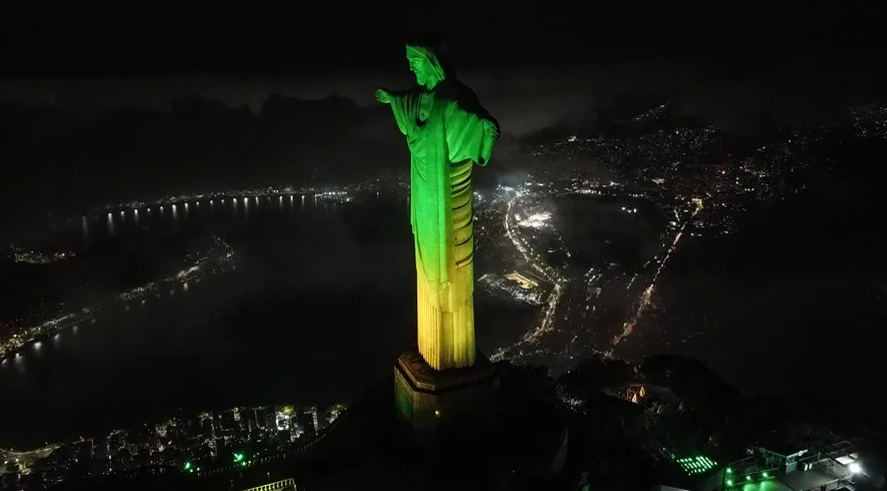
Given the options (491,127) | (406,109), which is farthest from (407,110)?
(491,127)

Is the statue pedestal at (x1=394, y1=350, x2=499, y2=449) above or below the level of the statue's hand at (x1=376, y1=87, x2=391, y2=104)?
below

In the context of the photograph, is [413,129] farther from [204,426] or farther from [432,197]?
[204,426]

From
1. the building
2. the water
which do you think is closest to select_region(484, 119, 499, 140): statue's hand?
the building

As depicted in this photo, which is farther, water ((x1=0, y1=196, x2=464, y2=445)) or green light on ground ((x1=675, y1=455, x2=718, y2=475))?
water ((x1=0, y1=196, x2=464, y2=445))

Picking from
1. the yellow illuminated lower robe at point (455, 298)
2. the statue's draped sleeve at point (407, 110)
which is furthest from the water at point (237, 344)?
the statue's draped sleeve at point (407, 110)

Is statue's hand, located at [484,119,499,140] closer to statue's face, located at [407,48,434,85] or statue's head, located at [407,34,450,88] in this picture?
statue's head, located at [407,34,450,88]

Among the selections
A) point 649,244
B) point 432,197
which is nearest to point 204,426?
point 432,197

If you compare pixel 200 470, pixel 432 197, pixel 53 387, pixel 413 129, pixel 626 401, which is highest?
pixel 413 129
